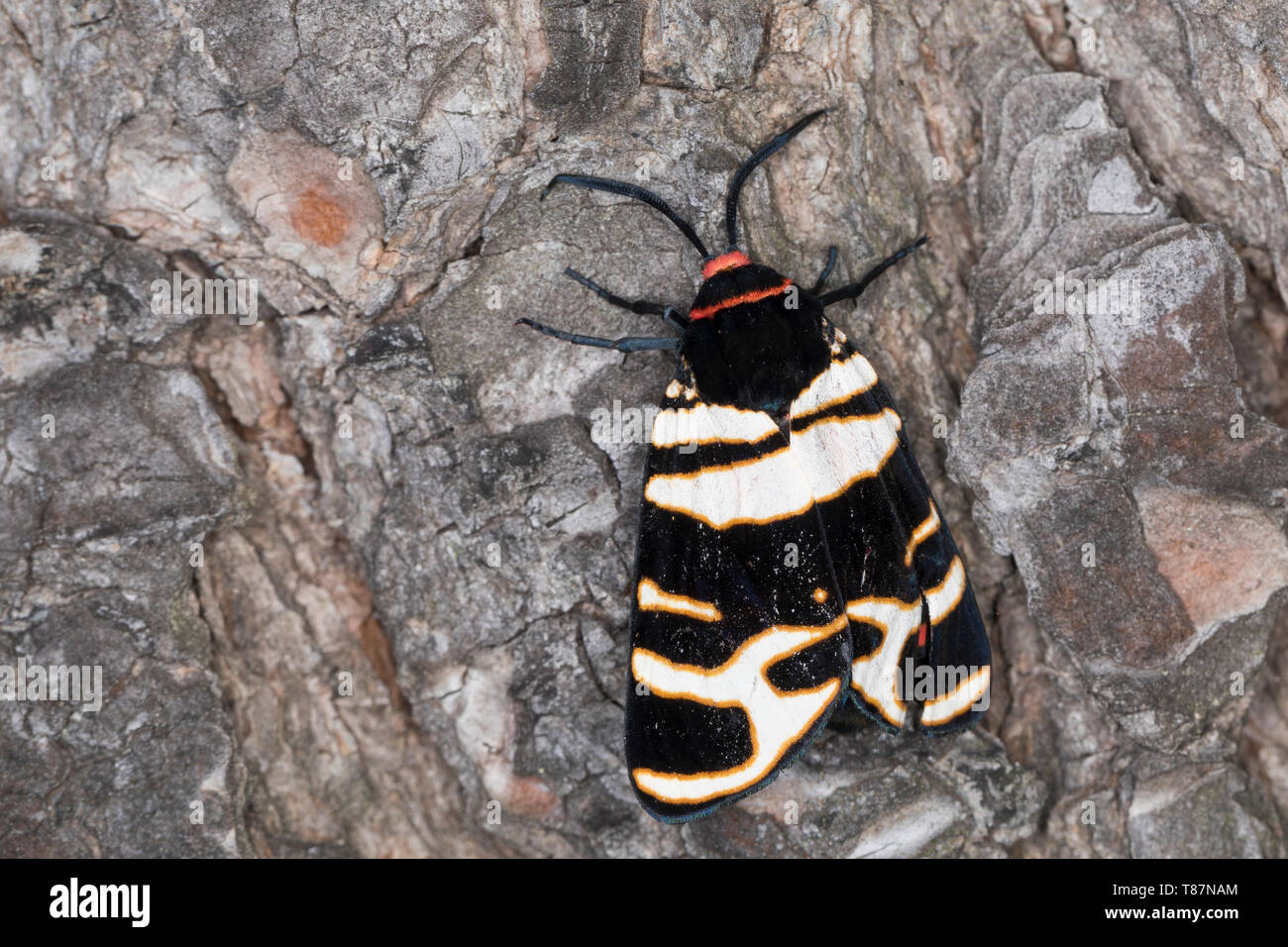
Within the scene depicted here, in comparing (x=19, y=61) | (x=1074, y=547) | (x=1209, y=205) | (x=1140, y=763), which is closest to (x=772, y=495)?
(x=1074, y=547)

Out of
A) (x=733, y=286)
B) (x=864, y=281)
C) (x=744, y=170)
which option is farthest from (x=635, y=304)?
(x=864, y=281)

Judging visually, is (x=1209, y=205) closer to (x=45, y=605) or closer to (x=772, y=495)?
(x=772, y=495)

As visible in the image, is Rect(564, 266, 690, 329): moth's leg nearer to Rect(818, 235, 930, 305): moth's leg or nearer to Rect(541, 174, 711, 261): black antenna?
Rect(541, 174, 711, 261): black antenna

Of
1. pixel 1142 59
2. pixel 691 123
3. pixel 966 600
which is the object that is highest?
pixel 1142 59

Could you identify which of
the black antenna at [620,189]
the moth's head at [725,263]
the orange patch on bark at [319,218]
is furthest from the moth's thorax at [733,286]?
the orange patch on bark at [319,218]

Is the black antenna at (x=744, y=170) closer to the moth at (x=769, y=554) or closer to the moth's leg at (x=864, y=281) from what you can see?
the moth at (x=769, y=554)

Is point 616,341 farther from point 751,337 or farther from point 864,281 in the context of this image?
point 864,281
